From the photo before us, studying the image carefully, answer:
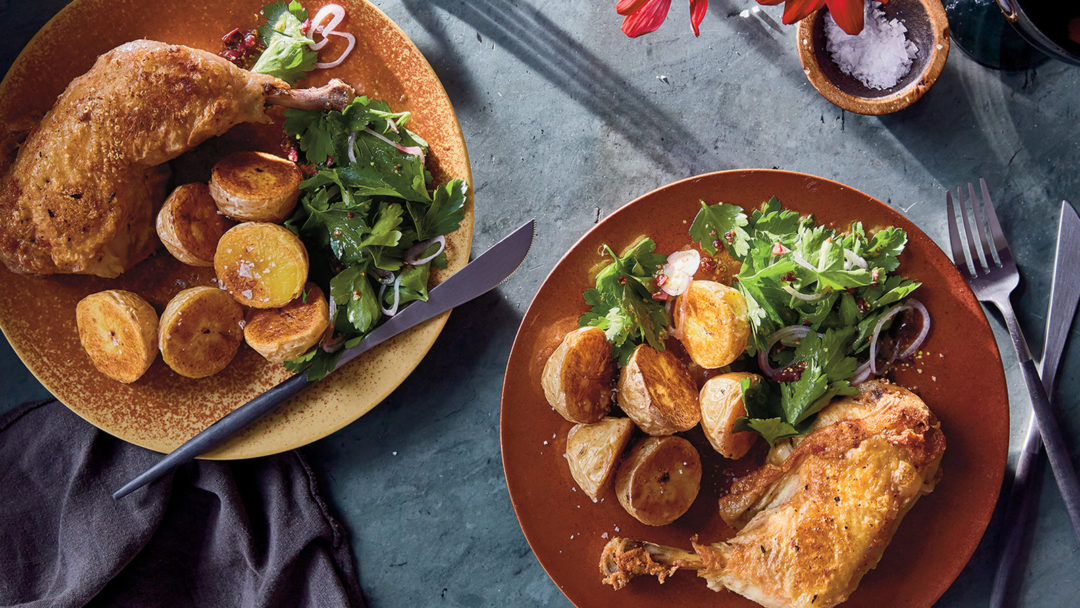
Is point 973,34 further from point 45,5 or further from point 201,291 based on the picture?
point 45,5

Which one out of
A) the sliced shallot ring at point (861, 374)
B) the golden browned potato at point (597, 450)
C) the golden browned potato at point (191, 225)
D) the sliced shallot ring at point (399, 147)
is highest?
the sliced shallot ring at point (399, 147)

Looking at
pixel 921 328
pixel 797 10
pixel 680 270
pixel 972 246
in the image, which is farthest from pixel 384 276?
pixel 972 246

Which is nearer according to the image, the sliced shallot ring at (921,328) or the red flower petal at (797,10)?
the red flower petal at (797,10)

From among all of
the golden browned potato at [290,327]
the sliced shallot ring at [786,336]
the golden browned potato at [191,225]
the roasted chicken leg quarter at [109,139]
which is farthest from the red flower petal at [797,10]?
the golden browned potato at [191,225]

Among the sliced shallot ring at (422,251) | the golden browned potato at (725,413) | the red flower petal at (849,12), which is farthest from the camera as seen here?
the sliced shallot ring at (422,251)

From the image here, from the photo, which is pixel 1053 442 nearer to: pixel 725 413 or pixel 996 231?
pixel 996 231

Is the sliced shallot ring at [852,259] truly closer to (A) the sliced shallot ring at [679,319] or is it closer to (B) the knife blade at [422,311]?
(A) the sliced shallot ring at [679,319]

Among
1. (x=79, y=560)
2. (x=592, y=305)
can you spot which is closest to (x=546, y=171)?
(x=592, y=305)

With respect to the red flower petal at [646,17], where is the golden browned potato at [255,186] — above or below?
below
